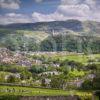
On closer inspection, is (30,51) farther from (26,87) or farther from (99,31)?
(99,31)

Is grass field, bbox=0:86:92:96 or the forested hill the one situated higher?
the forested hill

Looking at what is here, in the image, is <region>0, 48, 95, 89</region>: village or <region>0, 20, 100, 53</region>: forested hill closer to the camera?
<region>0, 48, 95, 89</region>: village

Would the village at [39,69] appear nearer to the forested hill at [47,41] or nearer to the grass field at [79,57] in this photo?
the grass field at [79,57]

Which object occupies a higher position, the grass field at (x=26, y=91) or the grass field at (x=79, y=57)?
the grass field at (x=79, y=57)

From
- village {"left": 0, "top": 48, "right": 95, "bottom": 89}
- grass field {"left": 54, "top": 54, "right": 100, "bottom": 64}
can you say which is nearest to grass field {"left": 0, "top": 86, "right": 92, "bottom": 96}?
village {"left": 0, "top": 48, "right": 95, "bottom": 89}

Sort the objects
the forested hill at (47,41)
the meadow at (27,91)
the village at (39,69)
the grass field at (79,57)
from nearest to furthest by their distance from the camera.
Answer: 1. the meadow at (27,91)
2. the village at (39,69)
3. the grass field at (79,57)
4. the forested hill at (47,41)

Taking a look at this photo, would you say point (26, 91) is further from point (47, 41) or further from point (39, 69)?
point (47, 41)

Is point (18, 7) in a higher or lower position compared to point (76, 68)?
higher

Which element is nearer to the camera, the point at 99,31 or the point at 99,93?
the point at 99,93

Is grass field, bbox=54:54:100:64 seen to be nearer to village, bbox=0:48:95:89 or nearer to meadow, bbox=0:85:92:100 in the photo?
village, bbox=0:48:95:89

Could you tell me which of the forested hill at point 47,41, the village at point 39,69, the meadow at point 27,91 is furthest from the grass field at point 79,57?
the meadow at point 27,91

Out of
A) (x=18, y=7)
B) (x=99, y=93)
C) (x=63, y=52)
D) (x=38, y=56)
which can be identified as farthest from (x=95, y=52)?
(x=99, y=93)
